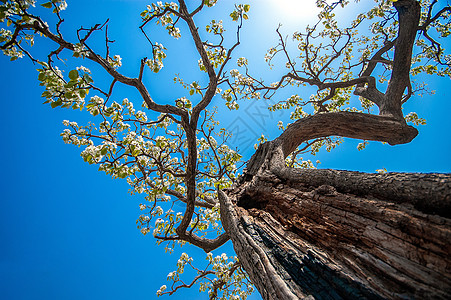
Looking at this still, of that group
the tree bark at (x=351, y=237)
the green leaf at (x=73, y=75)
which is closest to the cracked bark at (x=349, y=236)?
the tree bark at (x=351, y=237)

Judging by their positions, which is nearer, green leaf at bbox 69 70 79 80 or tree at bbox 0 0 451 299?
tree at bbox 0 0 451 299

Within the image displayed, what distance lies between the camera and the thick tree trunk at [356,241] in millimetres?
1095

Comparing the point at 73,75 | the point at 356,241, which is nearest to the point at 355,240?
the point at 356,241

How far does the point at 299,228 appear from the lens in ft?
6.33

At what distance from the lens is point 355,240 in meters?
1.48

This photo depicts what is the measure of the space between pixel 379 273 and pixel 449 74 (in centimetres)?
1102

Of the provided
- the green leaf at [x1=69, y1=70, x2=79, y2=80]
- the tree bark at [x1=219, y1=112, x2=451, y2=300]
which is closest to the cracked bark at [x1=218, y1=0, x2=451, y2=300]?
the tree bark at [x1=219, y1=112, x2=451, y2=300]

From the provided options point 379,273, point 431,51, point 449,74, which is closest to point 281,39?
point 431,51

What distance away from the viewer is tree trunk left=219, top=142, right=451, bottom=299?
1.10 metres

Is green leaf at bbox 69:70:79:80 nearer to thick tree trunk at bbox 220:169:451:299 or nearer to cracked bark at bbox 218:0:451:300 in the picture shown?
cracked bark at bbox 218:0:451:300

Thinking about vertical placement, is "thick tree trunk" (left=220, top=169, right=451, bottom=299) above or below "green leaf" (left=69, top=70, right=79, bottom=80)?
below

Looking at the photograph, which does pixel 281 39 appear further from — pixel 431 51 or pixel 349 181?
pixel 349 181

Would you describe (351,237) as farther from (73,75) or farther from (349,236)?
(73,75)

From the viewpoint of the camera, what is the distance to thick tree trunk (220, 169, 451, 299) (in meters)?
1.09
